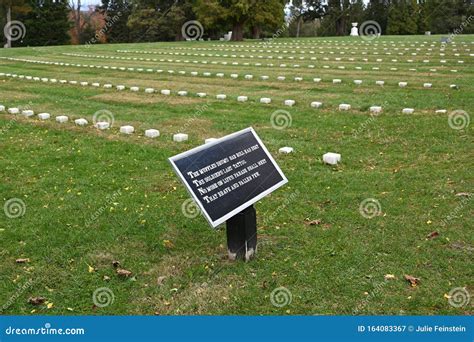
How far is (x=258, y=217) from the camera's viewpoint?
642 centimetres

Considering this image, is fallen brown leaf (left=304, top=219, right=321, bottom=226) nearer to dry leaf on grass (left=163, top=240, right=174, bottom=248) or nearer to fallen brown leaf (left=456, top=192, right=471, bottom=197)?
dry leaf on grass (left=163, top=240, right=174, bottom=248)

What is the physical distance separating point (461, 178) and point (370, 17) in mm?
53778

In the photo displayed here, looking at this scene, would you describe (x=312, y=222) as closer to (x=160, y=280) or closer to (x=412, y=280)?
(x=412, y=280)
